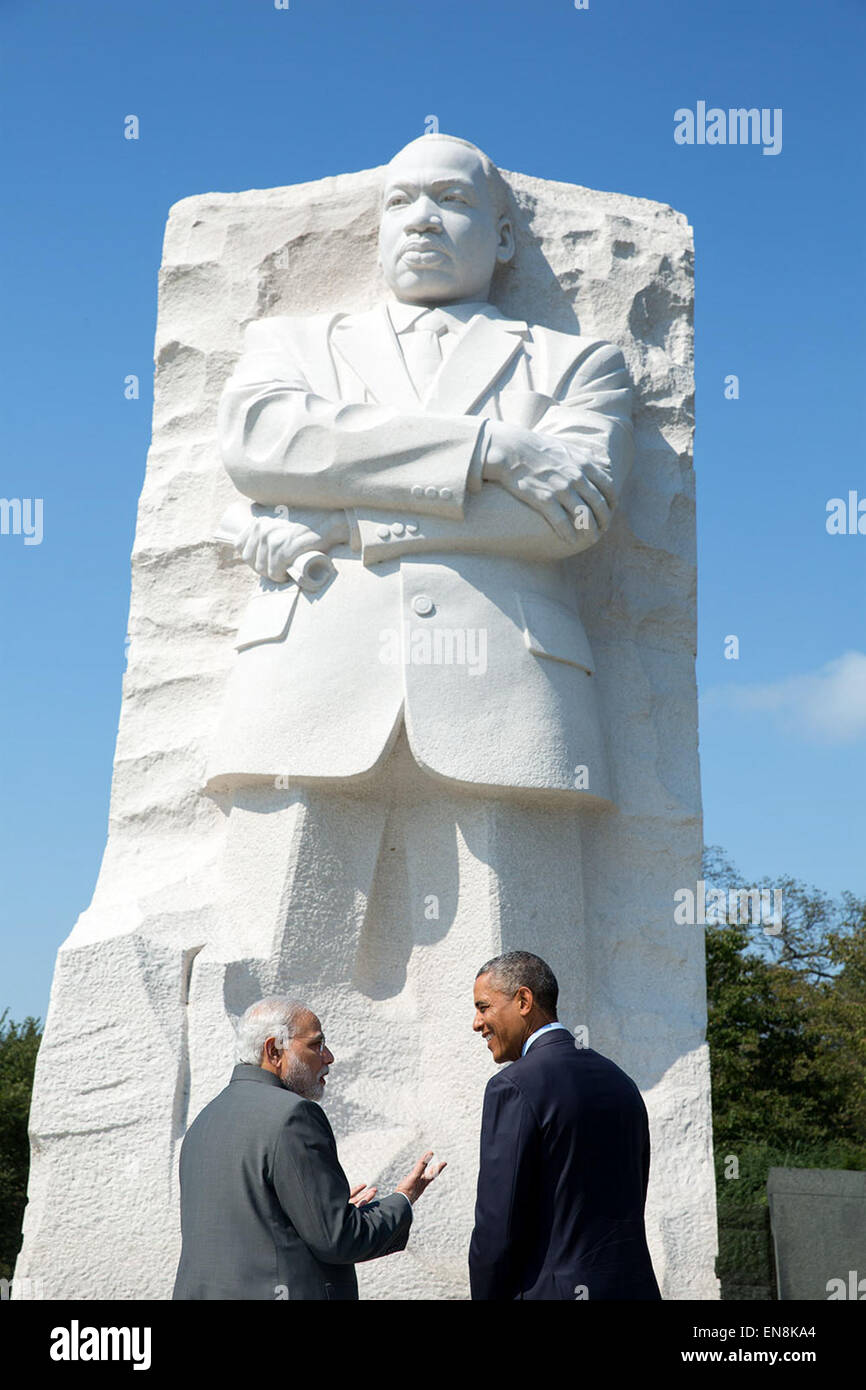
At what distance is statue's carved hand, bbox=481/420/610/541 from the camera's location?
16.9 feet

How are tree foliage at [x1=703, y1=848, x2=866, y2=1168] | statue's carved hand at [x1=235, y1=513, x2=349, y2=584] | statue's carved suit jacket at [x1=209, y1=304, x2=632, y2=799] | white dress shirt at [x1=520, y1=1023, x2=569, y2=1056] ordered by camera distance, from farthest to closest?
1. tree foliage at [x1=703, y1=848, x2=866, y2=1168]
2. statue's carved hand at [x1=235, y1=513, x2=349, y2=584]
3. statue's carved suit jacket at [x1=209, y1=304, x2=632, y2=799]
4. white dress shirt at [x1=520, y1=1023, x2=569, y2=1056]

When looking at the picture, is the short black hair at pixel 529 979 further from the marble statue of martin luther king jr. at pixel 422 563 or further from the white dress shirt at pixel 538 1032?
the marble statue of martin luther king jr. at pixel 422 563

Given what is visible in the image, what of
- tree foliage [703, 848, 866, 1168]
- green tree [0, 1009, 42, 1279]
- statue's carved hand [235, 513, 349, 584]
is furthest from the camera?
tree foliage [703, 848, 866, 1168]

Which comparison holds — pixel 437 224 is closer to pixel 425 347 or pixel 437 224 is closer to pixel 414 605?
pixel 425 347

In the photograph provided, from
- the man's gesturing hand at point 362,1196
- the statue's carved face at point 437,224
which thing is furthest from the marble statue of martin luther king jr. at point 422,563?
the man's gesturing hand at point 362,1196

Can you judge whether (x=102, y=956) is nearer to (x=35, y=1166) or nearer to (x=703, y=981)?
(x=35, y=1166)

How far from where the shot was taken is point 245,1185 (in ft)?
10.2

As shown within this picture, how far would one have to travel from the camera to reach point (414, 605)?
16.9 ft

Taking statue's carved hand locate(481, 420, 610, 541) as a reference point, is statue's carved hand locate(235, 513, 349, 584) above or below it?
below

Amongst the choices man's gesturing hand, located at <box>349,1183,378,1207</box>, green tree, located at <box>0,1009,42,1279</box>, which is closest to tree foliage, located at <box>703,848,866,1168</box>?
green tree, located at <box>0,1009,42,1279</box>

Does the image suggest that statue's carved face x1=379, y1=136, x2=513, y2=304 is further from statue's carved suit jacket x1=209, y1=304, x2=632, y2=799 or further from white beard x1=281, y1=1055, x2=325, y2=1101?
white beard x1=281, y1=1055, x2=325, y2=1101

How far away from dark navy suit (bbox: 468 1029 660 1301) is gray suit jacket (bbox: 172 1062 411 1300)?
10.4 inches

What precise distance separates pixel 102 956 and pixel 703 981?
2.03 m
